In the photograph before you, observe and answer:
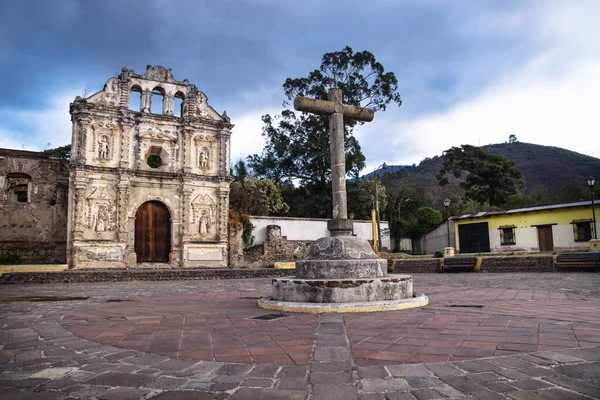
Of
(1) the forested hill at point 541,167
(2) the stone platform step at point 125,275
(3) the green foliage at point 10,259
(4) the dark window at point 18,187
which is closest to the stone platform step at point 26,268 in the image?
(2) the stone platform step at point 125,275

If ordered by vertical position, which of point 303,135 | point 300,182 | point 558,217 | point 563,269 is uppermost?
point 303,135

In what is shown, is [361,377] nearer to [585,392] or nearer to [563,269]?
[585,392]

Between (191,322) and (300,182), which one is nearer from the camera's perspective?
(191,322)

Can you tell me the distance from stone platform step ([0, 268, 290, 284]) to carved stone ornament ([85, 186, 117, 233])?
3916 mm

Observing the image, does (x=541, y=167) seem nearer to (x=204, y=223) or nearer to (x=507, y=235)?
(x=507, y=235)

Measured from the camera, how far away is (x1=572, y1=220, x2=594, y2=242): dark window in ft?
71.2

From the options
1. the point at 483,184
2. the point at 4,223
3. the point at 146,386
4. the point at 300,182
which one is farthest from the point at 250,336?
the point at 483,184

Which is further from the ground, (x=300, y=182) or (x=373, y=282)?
(x=300, y=182)

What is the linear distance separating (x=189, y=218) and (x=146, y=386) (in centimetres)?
1928

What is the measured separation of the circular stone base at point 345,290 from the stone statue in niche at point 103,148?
17192 mm

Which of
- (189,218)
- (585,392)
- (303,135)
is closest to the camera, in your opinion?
(585,392)

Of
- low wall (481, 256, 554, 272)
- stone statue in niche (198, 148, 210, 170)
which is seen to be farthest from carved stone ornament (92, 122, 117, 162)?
low wall (481, 256, 554, 272)

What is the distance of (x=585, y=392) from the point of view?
7.34ft

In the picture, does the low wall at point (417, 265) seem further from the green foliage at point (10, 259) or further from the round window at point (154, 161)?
the green foliage at point (10, 259)
